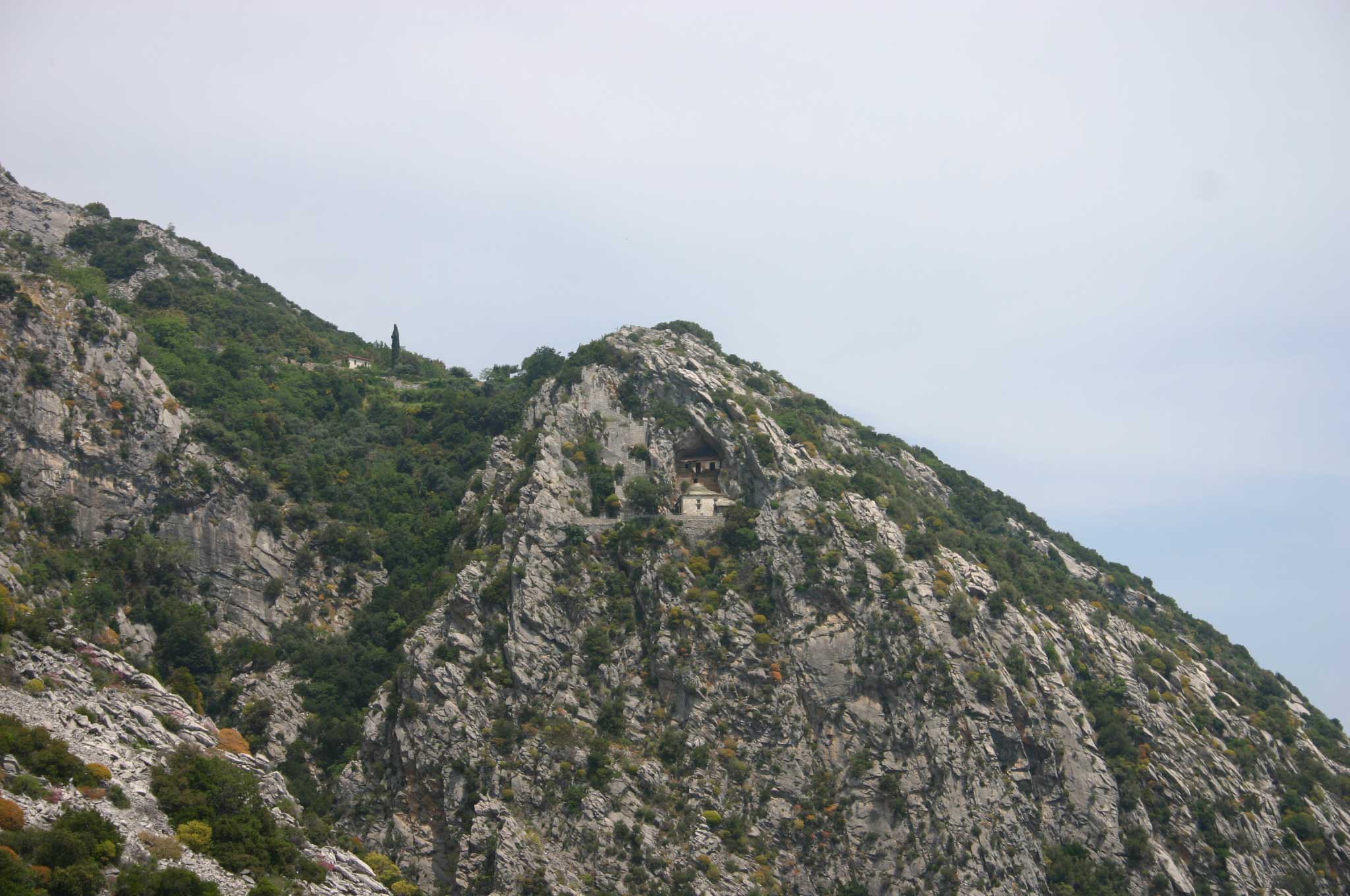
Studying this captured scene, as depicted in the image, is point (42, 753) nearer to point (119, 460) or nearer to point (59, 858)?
point (59, 858)

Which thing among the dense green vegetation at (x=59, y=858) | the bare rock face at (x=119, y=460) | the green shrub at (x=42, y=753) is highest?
the bare rock face at (x=119, y=460)

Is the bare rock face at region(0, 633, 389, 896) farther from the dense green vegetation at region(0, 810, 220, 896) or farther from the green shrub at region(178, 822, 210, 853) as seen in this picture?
the dense green vegetation at region(0, 810, 220, 896)

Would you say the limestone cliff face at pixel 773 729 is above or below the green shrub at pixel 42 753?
above

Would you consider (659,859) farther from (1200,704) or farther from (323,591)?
(1200,704)

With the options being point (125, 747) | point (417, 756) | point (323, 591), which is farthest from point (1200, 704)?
point (125, 747)

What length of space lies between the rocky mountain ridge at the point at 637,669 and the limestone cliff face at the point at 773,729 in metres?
0.20

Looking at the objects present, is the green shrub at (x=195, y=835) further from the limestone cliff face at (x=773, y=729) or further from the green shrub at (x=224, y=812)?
the limestone cliff face at (x=773, y=729)

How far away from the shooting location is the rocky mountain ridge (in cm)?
6800

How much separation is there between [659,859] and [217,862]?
2738 cm

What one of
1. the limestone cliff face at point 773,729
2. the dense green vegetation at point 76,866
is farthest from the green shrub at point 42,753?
the limestone cliff face at point 773,729

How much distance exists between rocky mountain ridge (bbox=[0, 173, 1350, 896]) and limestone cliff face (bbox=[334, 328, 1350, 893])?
0.20 m

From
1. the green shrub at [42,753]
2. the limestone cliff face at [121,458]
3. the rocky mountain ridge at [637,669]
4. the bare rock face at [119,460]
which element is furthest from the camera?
the limestone cliff face at [121,458]

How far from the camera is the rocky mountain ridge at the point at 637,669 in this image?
223 feet

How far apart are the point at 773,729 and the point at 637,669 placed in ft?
31.9
